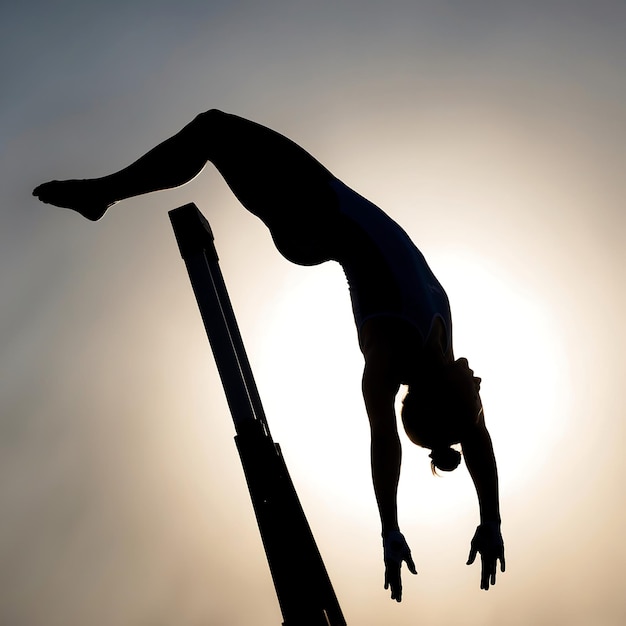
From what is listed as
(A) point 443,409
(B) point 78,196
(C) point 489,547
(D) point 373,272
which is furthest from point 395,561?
Answer: (B) point 78,196

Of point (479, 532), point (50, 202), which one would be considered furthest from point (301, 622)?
point (50, 202)

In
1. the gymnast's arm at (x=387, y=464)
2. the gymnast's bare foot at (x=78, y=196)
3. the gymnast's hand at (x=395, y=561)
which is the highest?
the gymnast's bare foot at (x=78, y=196)

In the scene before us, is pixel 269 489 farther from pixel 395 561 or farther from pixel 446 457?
pixel 446 457

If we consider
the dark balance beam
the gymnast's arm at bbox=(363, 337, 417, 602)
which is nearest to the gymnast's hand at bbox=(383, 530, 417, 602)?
the gymnast's arm at bbox=(363, 337, 417, 602)

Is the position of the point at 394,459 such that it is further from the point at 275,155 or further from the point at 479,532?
the point at 275,155

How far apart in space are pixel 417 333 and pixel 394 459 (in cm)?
49

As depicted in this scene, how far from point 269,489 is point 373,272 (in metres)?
0.93

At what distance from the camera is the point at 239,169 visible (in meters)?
2.83

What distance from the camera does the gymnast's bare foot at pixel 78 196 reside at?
9.55 ft

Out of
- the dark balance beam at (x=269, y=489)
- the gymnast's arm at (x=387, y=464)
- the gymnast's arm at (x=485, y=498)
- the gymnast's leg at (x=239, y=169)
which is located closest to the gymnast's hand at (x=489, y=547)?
the gymnast's arm at (x=485, y=498)

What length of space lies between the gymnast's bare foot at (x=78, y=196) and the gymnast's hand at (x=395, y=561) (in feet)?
5.81

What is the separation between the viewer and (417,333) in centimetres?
261

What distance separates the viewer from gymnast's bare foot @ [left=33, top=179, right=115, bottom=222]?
291cm

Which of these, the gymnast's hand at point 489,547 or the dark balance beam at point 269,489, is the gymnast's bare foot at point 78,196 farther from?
the gymnast's hand at point 489,547
